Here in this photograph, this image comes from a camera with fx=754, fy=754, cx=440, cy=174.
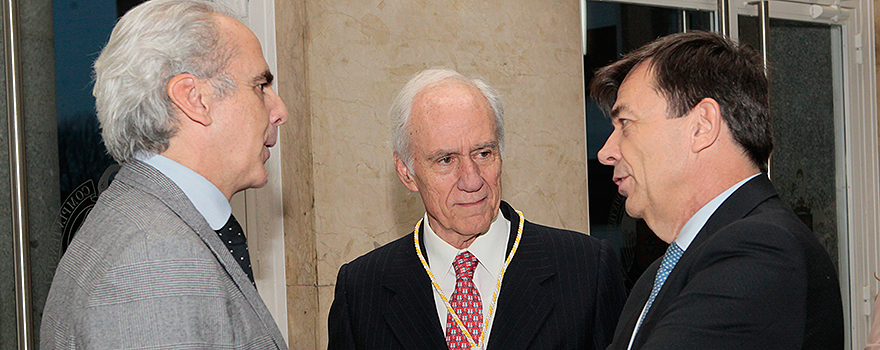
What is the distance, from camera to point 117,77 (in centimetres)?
136

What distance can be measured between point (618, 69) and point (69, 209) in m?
1.91

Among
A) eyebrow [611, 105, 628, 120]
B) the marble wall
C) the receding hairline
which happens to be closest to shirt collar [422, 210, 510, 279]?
the receding hairline

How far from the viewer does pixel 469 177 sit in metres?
2.03

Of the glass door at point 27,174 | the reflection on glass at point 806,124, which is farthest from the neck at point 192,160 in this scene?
the reflection on glass at point 806,124

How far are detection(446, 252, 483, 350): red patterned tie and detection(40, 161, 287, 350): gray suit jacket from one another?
732 mm

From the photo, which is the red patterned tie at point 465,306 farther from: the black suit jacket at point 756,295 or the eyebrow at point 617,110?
the black suit jacket at point 756,295

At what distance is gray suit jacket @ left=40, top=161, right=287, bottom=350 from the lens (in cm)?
111

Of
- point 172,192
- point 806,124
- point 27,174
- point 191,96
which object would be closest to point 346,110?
point 27,174

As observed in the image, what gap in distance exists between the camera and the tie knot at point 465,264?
2.04 m

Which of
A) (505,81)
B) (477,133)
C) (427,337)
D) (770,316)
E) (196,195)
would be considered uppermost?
(505,81)

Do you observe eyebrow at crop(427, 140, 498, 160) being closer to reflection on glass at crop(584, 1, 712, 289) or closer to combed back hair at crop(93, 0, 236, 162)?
combed back hair at crop(93, 0, 236, 162)

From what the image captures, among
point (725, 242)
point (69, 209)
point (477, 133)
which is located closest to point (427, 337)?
point (477, 133)

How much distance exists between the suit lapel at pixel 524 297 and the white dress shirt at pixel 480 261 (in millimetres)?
28

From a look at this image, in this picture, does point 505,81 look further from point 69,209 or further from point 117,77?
point 117,77
